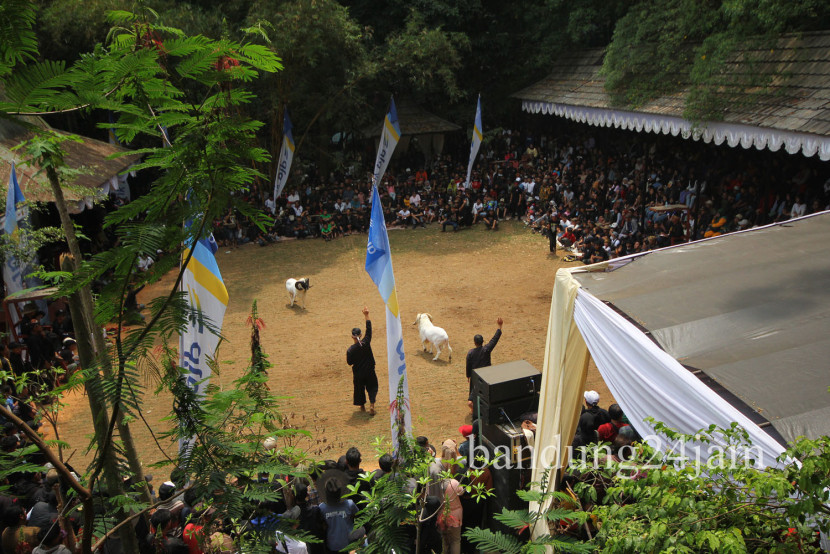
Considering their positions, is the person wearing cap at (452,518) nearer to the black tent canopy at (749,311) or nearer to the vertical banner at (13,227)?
the black tent canopy at (749,311)

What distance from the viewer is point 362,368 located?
9688 mm

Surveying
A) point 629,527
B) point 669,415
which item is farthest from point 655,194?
point 629,527

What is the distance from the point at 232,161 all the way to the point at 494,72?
27.5 m

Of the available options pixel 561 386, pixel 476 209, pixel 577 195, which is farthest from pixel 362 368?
pixel 577 195

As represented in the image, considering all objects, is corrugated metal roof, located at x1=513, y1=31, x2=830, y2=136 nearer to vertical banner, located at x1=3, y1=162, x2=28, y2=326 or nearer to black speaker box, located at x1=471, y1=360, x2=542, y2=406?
black speaker box, located at x1=471, y1=360, x2=542, y2=406

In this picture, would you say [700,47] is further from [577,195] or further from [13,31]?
[13,31]

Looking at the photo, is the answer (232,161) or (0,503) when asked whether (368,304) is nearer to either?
(0,503)

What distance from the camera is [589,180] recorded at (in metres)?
21.0

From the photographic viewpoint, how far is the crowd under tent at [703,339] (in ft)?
13.5

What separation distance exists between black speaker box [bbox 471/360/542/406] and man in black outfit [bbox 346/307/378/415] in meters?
3.12

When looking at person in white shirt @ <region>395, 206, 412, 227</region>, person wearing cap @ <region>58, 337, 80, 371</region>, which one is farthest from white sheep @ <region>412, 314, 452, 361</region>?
person in white shirt @ <region>395, 206, 412, 227</region>

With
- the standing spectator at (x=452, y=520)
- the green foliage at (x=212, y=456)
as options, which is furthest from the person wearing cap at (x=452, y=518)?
the green foliage at (x=212, y=456)

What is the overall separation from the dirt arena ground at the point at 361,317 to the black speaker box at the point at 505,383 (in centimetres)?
79

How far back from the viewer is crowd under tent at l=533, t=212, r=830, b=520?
4113 millimetres
